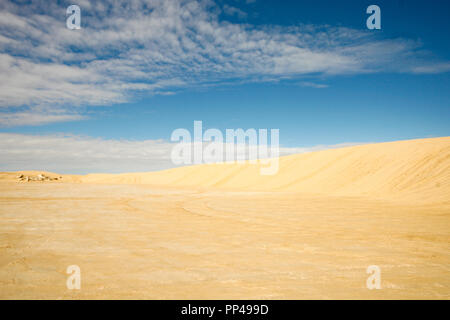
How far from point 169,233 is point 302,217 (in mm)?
4037

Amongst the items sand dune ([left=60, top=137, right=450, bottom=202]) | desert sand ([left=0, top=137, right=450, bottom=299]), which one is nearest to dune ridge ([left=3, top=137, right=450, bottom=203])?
sand dune ([left=60, top=137, right=450, bottom=202])

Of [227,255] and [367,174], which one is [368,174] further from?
[227,255]

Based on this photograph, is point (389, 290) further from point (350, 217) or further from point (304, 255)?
point (350, 217)

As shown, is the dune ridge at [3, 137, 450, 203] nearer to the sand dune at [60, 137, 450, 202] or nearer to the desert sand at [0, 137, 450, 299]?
the sand dune at [60, 137, 450, 202]

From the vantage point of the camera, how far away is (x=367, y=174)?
1922cm

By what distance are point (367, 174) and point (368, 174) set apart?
10 cm

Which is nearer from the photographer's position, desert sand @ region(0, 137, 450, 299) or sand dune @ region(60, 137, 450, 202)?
desert sand @ region(0, 137, 450, 299)

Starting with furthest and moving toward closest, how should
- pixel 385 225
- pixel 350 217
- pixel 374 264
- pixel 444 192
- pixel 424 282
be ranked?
pixel 444 192 < pixel 350 217 < pixel 385 225 < pixel 374 264 < pixel 424 282

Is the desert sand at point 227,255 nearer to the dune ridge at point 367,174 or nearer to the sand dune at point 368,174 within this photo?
the sand dune at point 368,174

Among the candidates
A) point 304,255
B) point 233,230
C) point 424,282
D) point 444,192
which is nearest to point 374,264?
point 424,282

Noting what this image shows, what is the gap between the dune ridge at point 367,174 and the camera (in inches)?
546

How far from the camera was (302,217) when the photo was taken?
7.70 meters

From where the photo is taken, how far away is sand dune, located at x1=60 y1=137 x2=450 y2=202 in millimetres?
13848

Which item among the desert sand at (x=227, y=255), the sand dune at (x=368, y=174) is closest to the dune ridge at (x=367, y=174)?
the sand dune at (x=368, y=174)
